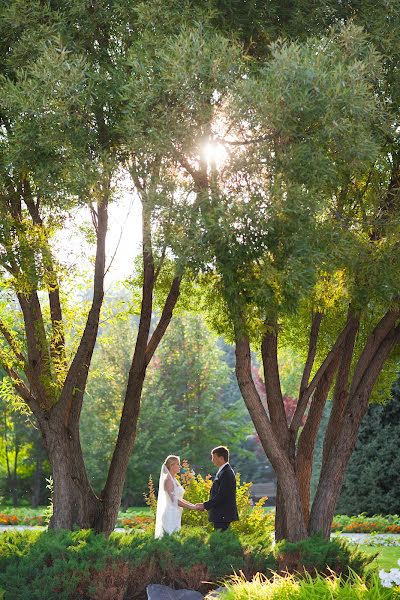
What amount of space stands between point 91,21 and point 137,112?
1593mm

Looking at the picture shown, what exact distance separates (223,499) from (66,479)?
204 cm

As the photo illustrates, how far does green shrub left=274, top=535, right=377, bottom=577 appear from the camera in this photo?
8688 mm

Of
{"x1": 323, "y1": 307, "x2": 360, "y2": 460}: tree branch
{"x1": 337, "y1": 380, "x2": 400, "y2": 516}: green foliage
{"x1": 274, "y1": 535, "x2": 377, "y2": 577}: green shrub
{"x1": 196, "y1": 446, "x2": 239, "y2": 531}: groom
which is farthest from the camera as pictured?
{"x1": 337, "y1": 380, "x2": 400, "y2": 516}: green foliage

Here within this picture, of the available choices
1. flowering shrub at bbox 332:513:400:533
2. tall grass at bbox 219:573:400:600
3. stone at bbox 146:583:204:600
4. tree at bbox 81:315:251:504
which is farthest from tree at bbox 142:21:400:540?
tree at bbox 81:315:251:504

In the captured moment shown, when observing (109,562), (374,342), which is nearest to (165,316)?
(374,342)

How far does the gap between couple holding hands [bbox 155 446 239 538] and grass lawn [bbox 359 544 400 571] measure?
6.85 ft

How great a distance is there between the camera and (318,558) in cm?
868

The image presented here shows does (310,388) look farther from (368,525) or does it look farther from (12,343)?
(368,525)

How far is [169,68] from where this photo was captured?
8.33 metres

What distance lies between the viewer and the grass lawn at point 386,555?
38.5 ft

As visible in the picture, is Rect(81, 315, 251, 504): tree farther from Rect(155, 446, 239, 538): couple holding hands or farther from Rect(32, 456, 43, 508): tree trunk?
Rect(155, 446, 239, 538): couple holding hands

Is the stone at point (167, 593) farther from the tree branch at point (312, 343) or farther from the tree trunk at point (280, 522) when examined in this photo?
the tree branch at point (312, 343)

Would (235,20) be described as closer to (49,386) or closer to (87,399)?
(49,386)

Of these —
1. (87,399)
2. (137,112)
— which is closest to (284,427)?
(137,112)
